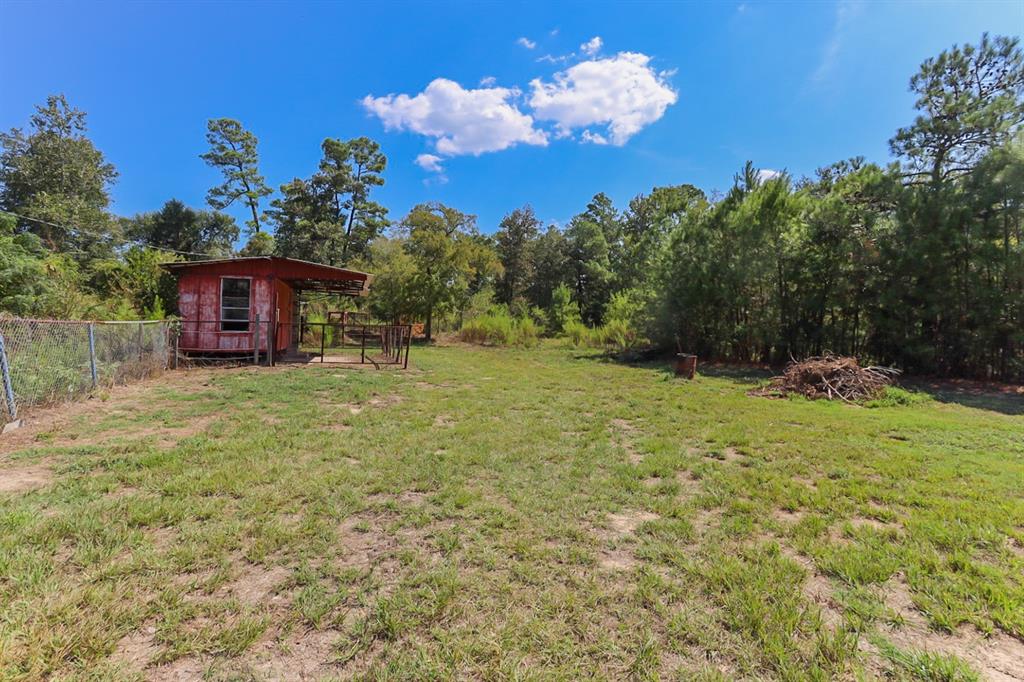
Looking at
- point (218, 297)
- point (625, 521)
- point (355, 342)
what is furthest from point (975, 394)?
point (355, 342)

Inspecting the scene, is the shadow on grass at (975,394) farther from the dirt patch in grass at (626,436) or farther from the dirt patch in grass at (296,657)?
the dirt patch in grass at (296,657)

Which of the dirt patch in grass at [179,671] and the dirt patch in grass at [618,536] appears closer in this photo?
the dirt patch in grass at [179,671]

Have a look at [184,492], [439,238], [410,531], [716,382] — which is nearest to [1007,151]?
[716,382]

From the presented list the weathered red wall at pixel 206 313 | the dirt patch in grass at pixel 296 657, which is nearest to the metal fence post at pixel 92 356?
the weathered red wall at pixel 206 313

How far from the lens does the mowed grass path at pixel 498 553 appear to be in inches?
63.7

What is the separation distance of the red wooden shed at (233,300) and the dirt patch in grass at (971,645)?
35.4 ft

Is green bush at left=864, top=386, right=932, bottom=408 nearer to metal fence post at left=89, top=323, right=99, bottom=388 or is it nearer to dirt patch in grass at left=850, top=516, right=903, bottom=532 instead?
dirt patch in grass at left=850, top=516, right=903, bottom=532

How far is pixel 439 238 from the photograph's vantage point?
1708cm

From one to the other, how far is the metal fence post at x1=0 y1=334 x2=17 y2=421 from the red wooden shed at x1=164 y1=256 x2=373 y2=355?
17.8 feet

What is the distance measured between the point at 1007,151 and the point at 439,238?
1603cm

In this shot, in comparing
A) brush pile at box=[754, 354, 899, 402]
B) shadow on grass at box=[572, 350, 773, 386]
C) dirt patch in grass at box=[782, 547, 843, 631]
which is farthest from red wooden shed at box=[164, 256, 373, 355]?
brush pile at box=[754, 354, 899, 402]

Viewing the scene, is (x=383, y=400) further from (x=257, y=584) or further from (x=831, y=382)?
(x=831, y=382)

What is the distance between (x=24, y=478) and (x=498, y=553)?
3.65m

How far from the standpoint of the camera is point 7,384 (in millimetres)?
4086
